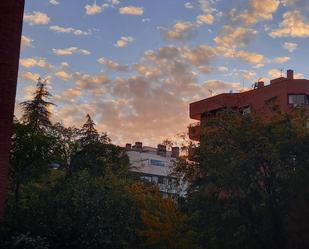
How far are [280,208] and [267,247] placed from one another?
1.75m

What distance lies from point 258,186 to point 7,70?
40.7ft

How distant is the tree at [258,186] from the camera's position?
23688mm

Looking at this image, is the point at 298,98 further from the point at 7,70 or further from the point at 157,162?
the point at 157,162

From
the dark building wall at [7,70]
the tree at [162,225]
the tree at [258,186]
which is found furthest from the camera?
the tree at [162,225]

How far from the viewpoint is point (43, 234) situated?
18.8 m

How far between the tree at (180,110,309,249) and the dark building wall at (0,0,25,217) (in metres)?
10.9

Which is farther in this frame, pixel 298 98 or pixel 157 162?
pixel 157 162

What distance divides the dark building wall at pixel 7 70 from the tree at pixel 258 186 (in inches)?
429

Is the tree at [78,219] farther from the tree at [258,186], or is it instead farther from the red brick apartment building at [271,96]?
the red brick apartment building at [271,96]

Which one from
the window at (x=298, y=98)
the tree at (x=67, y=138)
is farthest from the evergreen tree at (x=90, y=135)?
the window at (x=298, y=98)

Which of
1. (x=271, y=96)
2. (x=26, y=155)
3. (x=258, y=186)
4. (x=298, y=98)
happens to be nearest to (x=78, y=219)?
(x=258, y=186)

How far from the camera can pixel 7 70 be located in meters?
17.0

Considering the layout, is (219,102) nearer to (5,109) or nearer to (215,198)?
(215,198)

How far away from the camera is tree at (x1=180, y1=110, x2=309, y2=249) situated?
23.7 metres
